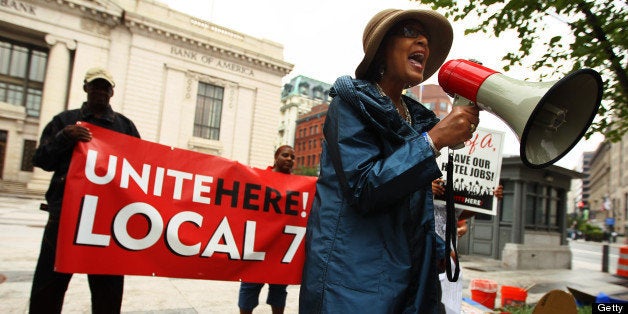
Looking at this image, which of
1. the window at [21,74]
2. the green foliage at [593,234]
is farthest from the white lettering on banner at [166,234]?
the green foliage at [593,234]

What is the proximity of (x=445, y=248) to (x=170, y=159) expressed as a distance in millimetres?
2292

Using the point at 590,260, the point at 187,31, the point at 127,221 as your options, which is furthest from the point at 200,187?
the point at 187,31

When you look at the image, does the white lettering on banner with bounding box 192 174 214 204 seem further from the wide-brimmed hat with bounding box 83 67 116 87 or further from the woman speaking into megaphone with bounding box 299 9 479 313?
the woman speaking into megaphone with bounding box 299 9 479 313

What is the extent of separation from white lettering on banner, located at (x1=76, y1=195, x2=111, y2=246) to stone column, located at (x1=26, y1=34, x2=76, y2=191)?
935 inches

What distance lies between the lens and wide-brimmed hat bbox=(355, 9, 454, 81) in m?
1.39

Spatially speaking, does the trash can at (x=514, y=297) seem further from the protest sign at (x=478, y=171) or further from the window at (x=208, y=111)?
the window at (x=208, y=111)

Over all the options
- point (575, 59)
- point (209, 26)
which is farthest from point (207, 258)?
point (209, 26)

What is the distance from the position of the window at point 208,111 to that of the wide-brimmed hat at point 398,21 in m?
26.5

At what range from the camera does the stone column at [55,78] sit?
22.1 m

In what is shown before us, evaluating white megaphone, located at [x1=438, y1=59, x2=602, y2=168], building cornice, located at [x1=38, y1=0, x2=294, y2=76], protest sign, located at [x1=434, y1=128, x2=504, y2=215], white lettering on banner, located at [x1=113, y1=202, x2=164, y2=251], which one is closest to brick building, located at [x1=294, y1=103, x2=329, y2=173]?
building cornice, located at [x1=38, y1=0, x2=294, y2=76]

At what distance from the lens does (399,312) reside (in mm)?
1189

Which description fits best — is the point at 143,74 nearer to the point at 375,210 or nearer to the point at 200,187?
the point at 200,187

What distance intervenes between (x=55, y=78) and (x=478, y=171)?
2552 centimetres

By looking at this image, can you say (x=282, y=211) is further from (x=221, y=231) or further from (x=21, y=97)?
(x=21, y=97)
